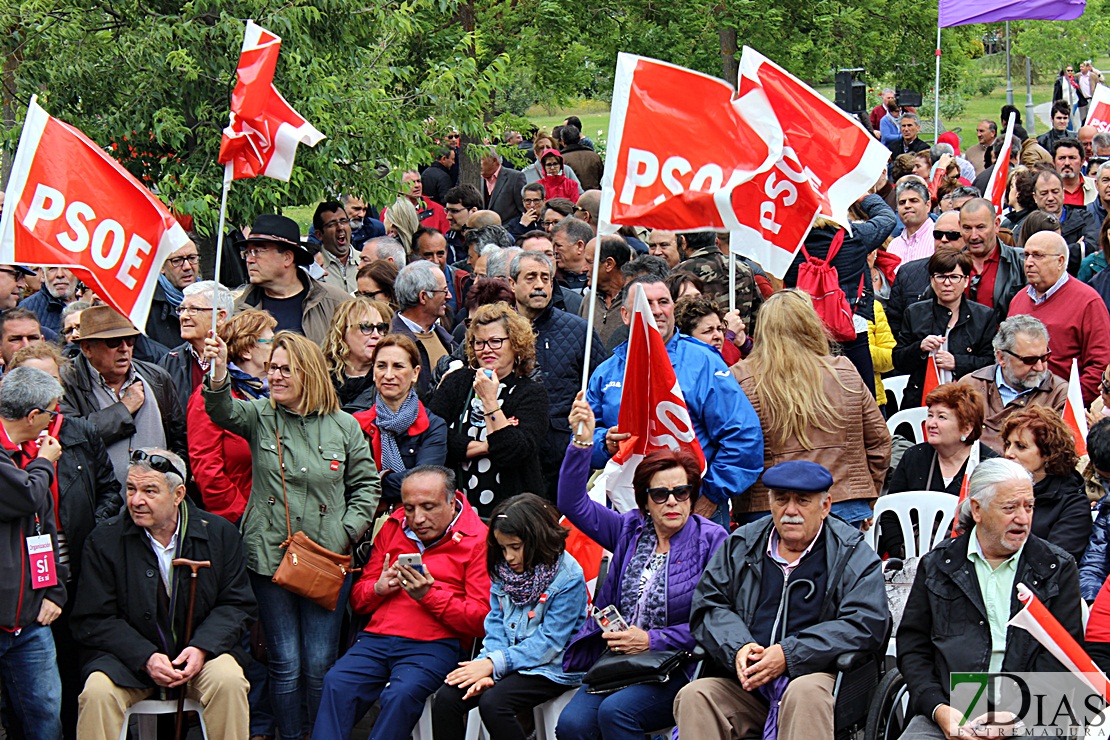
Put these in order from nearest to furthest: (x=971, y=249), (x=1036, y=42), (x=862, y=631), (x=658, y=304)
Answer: (x=862, y=631) < (x=658, y=304) < (x=971, y=249) < (x=1036, y=42)

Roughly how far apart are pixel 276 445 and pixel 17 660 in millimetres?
1564

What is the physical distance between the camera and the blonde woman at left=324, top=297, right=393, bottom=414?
25.6 feet

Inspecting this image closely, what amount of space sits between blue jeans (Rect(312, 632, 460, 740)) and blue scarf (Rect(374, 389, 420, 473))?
36.3 inches

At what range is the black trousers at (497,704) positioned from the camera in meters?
6.54

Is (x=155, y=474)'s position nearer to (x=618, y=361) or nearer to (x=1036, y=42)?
(x=618, y=361)

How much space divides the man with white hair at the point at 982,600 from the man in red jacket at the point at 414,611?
2.16 meters

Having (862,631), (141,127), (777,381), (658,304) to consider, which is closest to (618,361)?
(658,304)

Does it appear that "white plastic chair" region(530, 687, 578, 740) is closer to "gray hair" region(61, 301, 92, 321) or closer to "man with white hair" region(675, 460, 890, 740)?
"man with white hair" region(675, 460, 890, 740)

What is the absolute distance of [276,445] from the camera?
7.11 m

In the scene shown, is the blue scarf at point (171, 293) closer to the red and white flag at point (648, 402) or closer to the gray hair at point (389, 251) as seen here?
the gray hair at point (389, 251)

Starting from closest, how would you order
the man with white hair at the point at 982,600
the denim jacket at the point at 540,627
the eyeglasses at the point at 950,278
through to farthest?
the man with white hair at the point at 982,600 → the denim jacket at the point at 540,627 → the eyeglasses at the point at 950,278

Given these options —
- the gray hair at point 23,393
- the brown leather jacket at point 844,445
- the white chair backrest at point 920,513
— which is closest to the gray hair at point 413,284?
the brown leather jacket at point 844,445

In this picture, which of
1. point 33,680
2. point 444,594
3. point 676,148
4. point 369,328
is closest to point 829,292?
point 676,148

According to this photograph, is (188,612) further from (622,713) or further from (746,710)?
(746,710)
